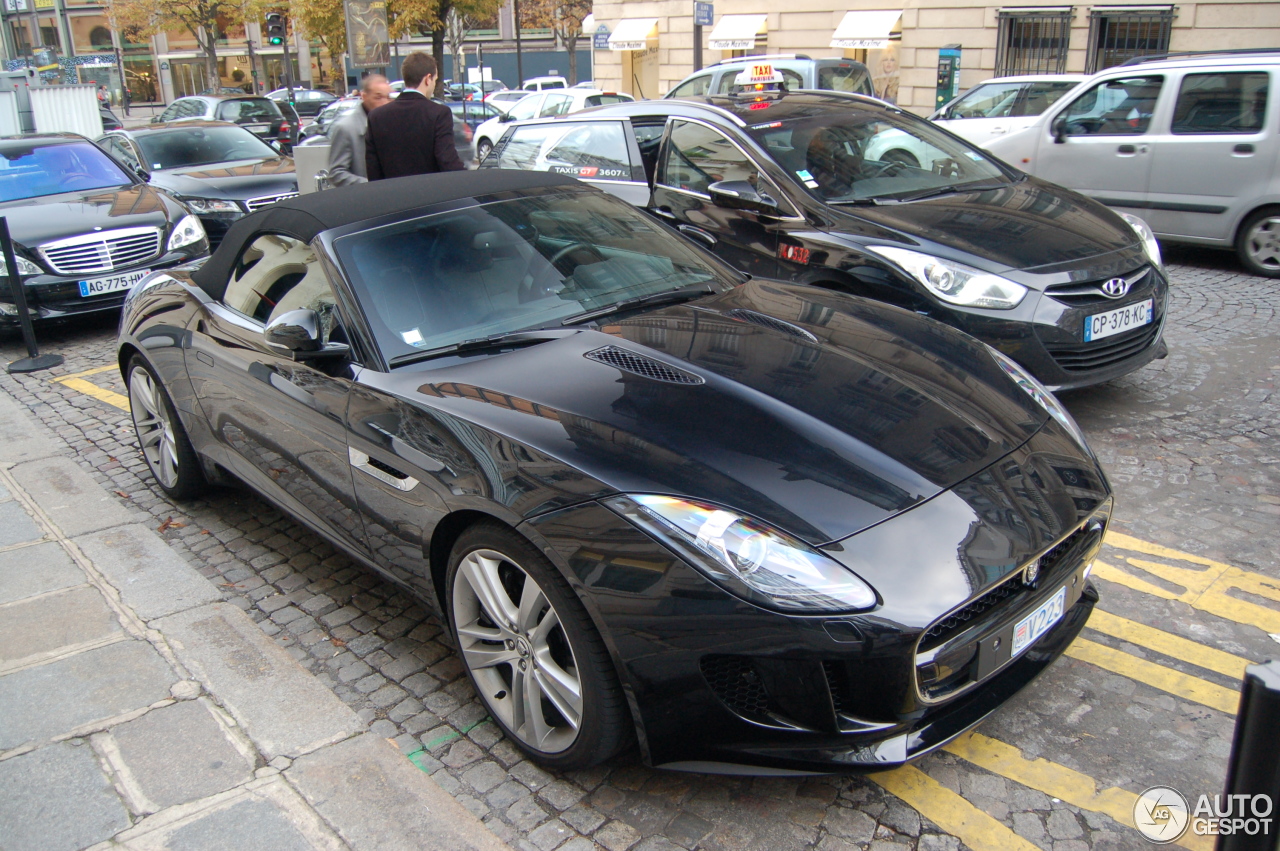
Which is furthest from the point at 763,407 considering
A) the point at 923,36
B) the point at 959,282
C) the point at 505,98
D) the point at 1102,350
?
the point at 505,98

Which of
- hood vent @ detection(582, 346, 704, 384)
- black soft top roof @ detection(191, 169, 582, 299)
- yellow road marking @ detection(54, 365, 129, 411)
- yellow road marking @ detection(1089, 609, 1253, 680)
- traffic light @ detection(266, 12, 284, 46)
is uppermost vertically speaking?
traffic light @ detection(266, 12, 284, 46)

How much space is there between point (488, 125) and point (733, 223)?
18.5 m

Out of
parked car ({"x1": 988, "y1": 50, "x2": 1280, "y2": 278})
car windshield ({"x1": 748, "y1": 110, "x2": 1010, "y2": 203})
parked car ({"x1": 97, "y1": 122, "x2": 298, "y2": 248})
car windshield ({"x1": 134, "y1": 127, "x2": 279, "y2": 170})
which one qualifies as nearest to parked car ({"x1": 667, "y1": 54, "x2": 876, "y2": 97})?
car windshield ({"x1": 134, "y1": 127, "x2": 279, "y2": 170})

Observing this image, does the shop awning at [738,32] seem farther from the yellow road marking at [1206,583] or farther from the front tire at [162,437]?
the yellow road marking at [1206,583]

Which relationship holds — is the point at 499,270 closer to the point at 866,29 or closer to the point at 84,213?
the point at 84,213

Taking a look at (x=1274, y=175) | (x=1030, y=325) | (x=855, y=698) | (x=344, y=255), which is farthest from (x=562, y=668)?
(x=1274, y=175)

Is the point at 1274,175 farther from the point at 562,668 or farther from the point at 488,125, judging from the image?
the point at 488,125

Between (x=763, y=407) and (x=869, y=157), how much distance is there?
349 cm

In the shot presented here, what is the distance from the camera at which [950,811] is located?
250cm

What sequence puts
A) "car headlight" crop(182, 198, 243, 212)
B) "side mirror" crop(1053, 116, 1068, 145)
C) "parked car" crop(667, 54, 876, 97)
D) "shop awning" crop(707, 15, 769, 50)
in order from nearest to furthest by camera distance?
1. "side mirror" crop(1053, 116, 1068, 145)
2. "car headlight" crop(182, 198, 243, 212)
3. "parked car" crop(667, 54, 876, 97)
4. "shop awning" crop(707, 15, 769, 50)

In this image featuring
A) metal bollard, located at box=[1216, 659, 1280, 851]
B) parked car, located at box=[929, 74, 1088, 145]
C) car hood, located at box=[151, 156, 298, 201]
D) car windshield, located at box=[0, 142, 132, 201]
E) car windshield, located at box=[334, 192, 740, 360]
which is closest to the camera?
metal bollard, located at box=[1216, 659, 1280, 851]

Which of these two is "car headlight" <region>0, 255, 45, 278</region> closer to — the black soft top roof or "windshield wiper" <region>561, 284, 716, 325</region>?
the black soft top roof

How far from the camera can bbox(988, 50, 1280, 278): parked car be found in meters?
7.75

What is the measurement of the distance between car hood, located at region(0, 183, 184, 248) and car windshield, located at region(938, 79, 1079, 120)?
356 inches
